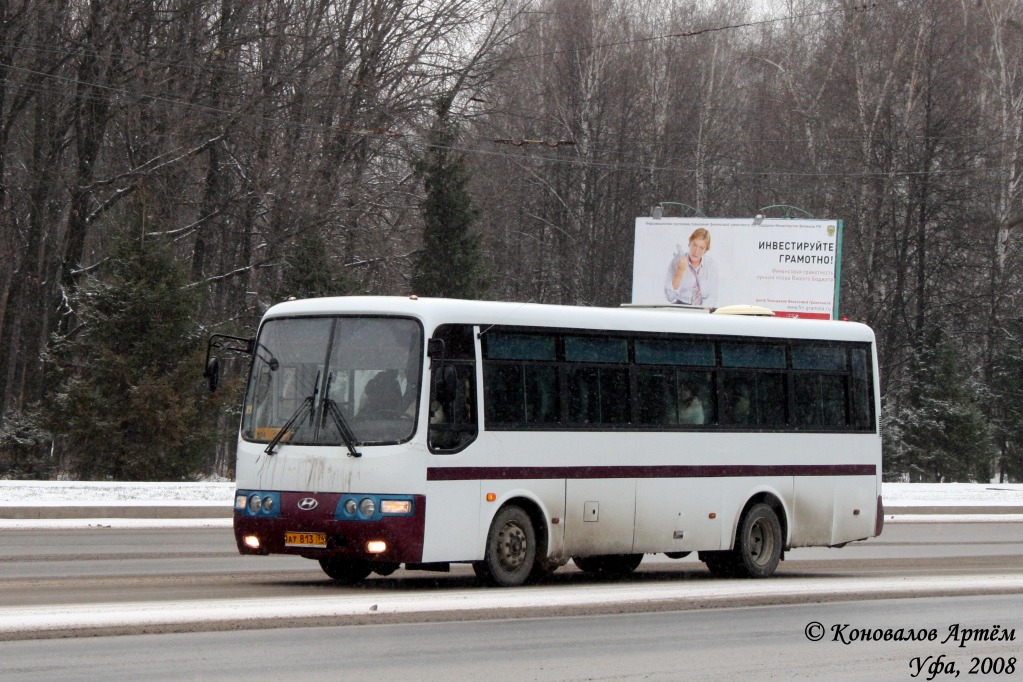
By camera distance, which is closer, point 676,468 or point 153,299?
point 676,468

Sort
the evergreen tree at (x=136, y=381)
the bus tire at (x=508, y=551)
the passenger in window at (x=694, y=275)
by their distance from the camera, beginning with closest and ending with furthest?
the bus tire at (x=508, y=551) < the evergreen tree at (x=136, y=381) < the passenger in window at (x=694, y=275)

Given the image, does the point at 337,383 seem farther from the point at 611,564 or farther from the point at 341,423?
the point at 611,564

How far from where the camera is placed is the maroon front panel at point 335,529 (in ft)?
43.9

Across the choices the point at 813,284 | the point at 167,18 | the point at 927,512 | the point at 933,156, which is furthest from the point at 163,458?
the point at 933,156

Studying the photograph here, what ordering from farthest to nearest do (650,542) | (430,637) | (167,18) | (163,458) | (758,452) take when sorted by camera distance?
(167,18) → (163,458) → (758,452) → (650,542) → (430,637)

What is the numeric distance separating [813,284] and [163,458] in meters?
20.1

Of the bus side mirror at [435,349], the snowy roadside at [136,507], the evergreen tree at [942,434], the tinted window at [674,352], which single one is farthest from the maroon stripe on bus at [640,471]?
the evergreen tree at [942,434]

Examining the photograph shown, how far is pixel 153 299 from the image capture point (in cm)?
3084

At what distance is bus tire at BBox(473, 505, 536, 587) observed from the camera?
46.4 feet

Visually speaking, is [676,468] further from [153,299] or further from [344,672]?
[153,299]

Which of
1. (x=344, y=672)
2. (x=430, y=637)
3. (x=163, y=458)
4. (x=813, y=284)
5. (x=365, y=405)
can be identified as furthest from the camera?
(x=813, y=284)

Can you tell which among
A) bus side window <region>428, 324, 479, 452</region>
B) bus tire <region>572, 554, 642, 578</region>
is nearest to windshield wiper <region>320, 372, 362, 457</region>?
bus side window <region>428, 324, 479, 452</region>

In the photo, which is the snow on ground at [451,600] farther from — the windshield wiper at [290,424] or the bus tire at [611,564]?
the windshield wiper at [290,424]

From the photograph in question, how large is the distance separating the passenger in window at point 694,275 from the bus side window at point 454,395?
30949mm
